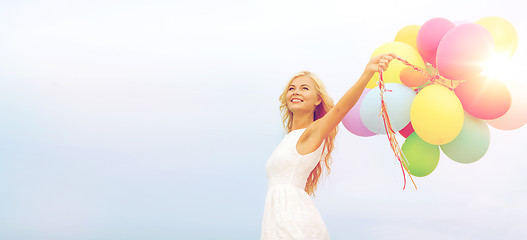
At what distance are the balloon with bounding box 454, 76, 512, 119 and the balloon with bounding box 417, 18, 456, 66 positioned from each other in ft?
0.97

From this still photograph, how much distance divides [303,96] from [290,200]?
593 millimetres

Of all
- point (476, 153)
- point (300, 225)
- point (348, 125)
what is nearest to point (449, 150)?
point (476, 153)

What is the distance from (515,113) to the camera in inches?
121

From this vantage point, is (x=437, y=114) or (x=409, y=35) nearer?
(x=437, y=114)

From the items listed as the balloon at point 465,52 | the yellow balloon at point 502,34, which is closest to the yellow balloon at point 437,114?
the balloon at point 465,52

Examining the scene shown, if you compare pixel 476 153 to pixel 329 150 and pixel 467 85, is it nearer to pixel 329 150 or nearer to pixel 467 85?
pixel 467 85

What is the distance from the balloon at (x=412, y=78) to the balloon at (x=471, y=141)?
0.33 meters

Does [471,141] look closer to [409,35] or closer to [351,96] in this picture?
[409,35]

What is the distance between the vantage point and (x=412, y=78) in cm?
308

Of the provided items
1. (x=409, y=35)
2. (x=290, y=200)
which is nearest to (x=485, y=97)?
(x=409, y=35)

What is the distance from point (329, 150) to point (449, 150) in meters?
0.79

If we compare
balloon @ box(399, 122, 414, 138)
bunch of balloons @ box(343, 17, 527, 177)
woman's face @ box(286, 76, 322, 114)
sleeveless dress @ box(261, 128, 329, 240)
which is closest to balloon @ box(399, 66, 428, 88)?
Result: bunch of balloons @ box(343, 17, 527, 177)

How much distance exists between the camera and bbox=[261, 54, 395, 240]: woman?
8.00 ft

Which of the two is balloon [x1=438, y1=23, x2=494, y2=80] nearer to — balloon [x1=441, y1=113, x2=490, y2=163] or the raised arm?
balloon [x1=441, y1=113, x2=490, y2=163]
